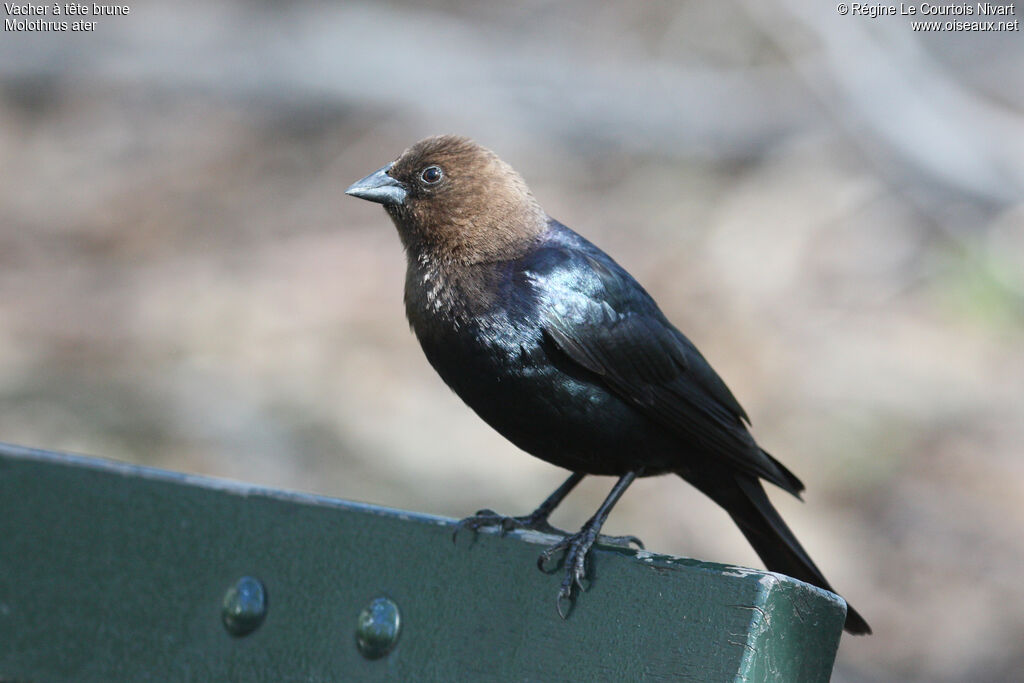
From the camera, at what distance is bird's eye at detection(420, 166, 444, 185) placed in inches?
136

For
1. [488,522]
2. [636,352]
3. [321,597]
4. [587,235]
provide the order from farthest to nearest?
1. [587,235]
2. [636,352]
3. [488,522]
4. [321,597]

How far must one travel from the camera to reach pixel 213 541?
8.94 feet

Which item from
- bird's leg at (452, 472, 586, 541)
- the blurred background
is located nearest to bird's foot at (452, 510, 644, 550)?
bird's leg at (452, 472, 586, 541)

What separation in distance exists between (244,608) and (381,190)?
1254 millimetres

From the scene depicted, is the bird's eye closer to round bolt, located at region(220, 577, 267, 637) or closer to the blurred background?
round bolt, located at region(220, 577, 267, 637)

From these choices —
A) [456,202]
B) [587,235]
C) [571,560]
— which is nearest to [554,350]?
[456,202]

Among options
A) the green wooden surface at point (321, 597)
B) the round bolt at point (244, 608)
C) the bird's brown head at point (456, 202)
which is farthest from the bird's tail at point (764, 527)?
the round bolt at point (244, 608)

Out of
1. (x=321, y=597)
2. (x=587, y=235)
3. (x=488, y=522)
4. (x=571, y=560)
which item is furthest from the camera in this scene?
(x=587, y=235)

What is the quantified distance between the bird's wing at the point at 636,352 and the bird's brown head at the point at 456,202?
169 millimetres

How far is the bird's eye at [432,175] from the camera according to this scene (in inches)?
136

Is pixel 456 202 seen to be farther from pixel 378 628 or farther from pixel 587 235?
pixel 587 235

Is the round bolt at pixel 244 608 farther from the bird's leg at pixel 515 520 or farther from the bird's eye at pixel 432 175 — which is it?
the bird's eye at pixel 432 175

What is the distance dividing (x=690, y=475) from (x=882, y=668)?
8.32ft

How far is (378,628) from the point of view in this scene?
2473 millimetres
